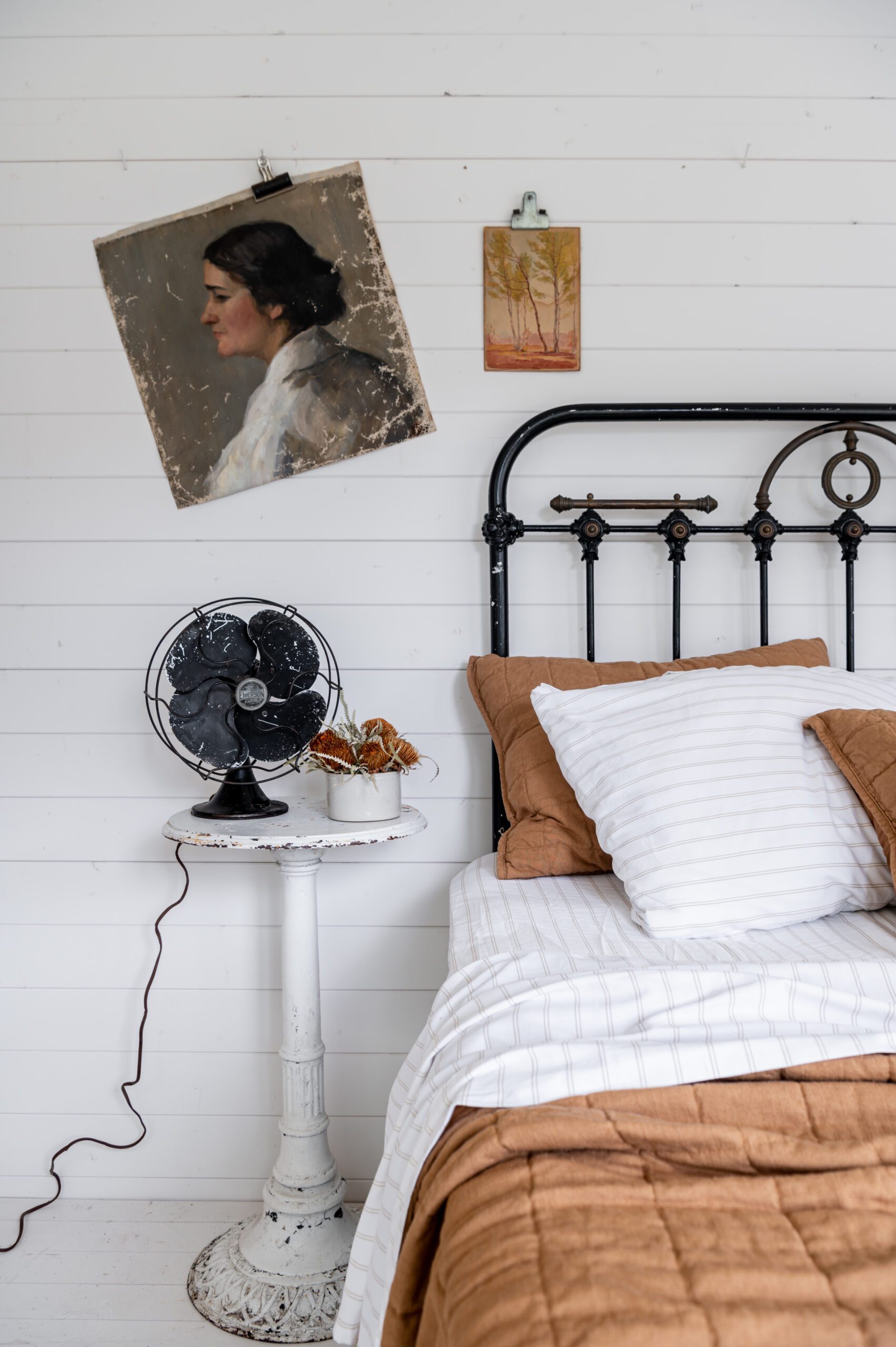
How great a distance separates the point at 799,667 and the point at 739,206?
0.93 meters

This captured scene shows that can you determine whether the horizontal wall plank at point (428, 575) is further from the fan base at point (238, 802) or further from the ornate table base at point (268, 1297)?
the ornate table base at point (268, 1297)

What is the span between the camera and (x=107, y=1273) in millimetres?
1537

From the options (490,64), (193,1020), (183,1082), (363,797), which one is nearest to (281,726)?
(363,797)

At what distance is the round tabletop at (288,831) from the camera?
1.38 meters

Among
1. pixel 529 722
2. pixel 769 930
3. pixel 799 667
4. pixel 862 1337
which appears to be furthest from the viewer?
pixel 529 722

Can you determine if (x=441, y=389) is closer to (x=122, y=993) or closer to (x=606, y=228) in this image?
(x=606, y=228)

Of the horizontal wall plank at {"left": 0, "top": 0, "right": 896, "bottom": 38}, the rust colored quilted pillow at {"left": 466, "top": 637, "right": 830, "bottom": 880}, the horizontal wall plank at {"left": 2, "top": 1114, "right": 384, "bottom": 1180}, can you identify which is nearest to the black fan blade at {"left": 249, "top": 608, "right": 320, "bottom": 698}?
the rust colored quilted pillow at {"left": 466, "top": 637, "right": 830, "bottom": 880}

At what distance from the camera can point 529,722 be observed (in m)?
1.55

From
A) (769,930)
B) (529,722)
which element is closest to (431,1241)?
(769,930)

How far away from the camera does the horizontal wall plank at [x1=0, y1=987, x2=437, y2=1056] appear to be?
5.77 ft

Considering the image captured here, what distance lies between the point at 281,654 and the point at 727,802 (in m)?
0.76

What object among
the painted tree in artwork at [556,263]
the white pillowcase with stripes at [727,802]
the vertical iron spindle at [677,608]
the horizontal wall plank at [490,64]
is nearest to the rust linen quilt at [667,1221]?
the white pillowcase with stripes at [727,802]

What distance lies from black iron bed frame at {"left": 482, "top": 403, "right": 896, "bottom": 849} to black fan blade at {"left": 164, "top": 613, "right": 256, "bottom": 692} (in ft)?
1.53

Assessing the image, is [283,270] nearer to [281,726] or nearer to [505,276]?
[505,276]
